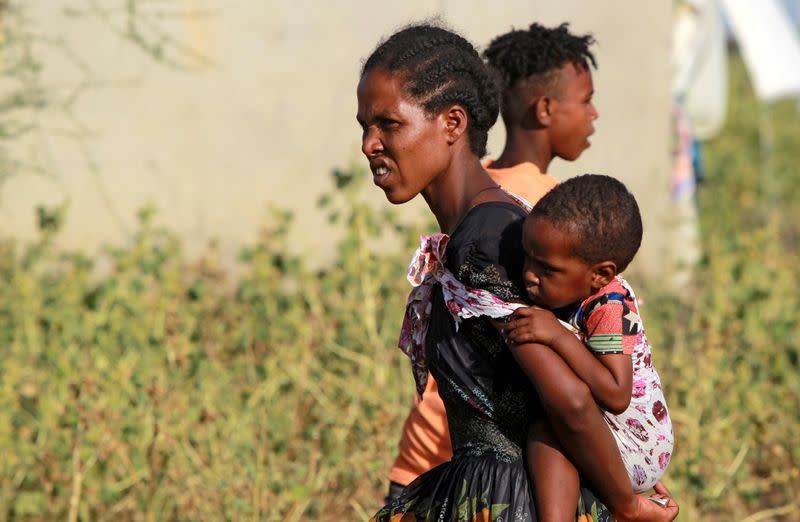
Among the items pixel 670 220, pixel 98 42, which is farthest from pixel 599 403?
pixel 670 220

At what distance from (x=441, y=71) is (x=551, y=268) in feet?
1.57

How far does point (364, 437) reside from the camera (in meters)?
4.36

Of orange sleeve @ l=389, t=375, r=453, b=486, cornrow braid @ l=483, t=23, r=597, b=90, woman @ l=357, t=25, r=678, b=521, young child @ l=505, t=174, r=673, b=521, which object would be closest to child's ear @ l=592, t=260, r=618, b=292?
young child @ l=505, t=174, r=673, b=521

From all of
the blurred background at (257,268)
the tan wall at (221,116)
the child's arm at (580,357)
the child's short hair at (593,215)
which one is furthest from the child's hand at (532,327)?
the tan wall at (221,116)

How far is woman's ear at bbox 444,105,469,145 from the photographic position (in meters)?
2.40

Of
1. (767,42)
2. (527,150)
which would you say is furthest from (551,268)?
(767,42)

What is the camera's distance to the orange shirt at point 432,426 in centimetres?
316

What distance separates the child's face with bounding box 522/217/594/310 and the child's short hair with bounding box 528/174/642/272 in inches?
0.5

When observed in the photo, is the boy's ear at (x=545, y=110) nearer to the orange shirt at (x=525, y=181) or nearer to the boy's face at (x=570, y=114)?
the boy's face at (x=570, y=114)

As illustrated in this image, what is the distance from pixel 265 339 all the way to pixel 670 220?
9.66ft

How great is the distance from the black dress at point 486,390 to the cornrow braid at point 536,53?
1286mm

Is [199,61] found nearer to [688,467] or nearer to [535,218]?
[688,467]

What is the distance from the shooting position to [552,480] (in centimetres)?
218

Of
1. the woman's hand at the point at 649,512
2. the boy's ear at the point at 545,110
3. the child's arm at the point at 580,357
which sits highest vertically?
the boy's ear at the point at 545,110
